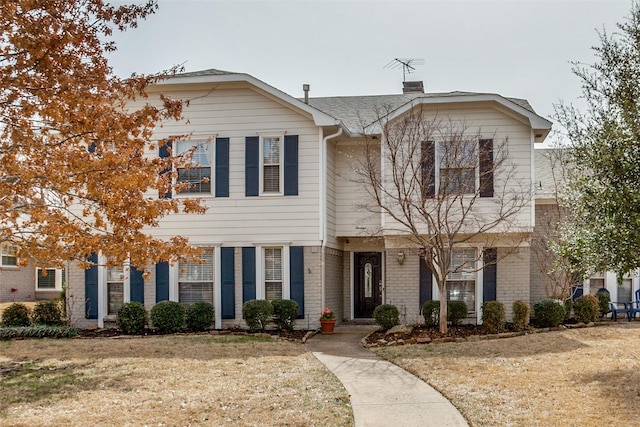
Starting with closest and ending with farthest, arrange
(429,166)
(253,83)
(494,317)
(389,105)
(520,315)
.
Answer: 1. (494,317)
2. (520,315)
3. (429,166)
4. (253,83)
5. (389,105)

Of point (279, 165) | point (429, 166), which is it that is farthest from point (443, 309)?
point (279, 165)

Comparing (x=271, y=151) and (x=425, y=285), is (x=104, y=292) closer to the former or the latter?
(x=271, y=151)

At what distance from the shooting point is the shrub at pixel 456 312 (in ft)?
56.2

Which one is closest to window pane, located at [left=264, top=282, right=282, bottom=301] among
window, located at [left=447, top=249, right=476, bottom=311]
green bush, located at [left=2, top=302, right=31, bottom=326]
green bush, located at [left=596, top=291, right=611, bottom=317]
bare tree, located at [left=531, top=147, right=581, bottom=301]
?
window, located at [left=447, top=249, right=476, bottom=311]

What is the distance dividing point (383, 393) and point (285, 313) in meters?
7.15

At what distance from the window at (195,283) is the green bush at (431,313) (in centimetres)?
558

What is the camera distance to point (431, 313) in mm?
17031

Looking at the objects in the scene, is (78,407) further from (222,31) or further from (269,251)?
(269,251)

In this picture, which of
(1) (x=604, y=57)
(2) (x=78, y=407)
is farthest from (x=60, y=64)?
(1) (x=604, y=57)

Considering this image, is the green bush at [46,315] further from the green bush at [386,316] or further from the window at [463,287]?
the window at [463,287]

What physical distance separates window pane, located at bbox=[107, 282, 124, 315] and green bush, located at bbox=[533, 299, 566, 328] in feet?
34.9

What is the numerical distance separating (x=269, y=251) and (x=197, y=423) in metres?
9.80

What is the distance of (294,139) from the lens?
17828 mm

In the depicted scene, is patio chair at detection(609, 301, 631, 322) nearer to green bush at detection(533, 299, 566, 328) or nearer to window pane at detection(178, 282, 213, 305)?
green bush at detection(533, 299, 566, 328)
